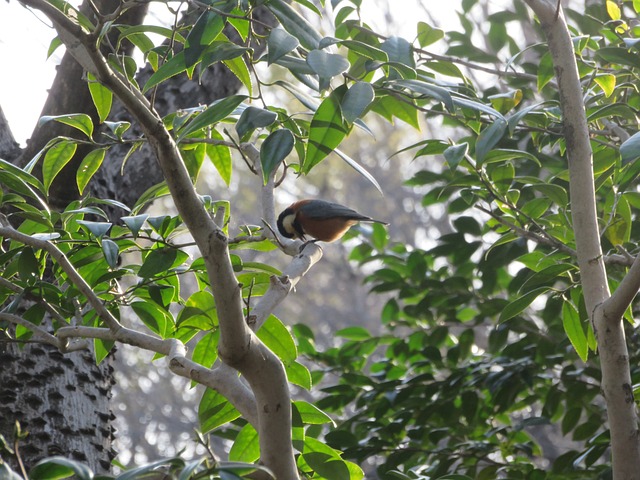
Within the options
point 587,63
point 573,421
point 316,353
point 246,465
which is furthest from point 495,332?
point 246,465

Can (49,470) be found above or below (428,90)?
below

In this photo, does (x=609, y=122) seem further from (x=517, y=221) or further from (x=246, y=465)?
(x=246, y=465)

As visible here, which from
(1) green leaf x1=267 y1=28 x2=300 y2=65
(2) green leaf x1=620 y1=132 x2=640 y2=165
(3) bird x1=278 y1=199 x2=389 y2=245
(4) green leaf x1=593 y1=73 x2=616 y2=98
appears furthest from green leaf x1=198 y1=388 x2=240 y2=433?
(3) bird x1=278 y1=199 x2=389 y2=245

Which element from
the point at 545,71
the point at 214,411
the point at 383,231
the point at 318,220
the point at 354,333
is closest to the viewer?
the point at 214,411

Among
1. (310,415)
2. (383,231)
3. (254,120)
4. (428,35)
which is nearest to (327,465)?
(310,415)

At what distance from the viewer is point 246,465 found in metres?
0.83

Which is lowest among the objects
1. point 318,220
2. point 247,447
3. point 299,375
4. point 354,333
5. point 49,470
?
point 49,470

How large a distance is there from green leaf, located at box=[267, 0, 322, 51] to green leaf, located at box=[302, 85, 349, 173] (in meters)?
0.10

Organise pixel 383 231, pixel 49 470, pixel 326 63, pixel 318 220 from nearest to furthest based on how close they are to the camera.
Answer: pixel 49 470 < pixel 326 63 < pixel 383 231 < pixel 318 220

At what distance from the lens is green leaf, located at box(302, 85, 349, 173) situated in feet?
3.45

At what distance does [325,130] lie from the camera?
1.05 meters

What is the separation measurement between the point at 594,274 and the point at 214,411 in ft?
2.18

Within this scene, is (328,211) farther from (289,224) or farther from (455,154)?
(455,154)

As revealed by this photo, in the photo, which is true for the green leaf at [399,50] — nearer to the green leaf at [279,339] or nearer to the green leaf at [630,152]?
the green leaf at [630,152]
